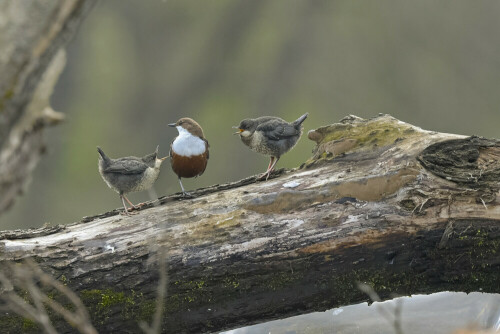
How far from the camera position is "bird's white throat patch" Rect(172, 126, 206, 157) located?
539 centimetres

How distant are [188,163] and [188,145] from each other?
0.49 ft

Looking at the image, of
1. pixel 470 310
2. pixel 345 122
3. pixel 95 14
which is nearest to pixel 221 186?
pixel 345 122

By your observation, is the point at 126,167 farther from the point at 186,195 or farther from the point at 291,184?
the point at 291,184

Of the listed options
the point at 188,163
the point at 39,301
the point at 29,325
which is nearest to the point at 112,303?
the point at 29,325

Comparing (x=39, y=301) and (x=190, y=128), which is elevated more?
(x=190, y=128)

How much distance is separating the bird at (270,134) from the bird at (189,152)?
13.3 inches

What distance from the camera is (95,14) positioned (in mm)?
14812

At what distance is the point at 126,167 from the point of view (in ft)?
18.0

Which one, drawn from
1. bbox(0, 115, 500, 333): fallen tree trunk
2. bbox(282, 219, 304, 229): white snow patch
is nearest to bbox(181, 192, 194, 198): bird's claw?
bbox(0, 115, 500, 333): fallen tree trunk

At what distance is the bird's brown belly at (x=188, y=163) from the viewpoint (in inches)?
212

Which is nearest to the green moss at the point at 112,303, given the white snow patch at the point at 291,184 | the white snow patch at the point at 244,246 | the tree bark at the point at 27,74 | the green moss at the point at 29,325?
the green moss at the point at 29,325

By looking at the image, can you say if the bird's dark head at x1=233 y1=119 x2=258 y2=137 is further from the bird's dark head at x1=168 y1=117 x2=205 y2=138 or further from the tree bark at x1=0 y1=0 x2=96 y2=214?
the tree bark at x1=0 y1=0 x2=96 y2=214

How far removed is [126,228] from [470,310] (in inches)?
114

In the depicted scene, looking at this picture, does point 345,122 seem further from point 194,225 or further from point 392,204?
point 194,225
